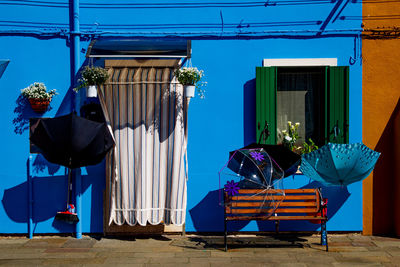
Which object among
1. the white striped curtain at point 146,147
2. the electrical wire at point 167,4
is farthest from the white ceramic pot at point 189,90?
the electrical wire at point 167,4

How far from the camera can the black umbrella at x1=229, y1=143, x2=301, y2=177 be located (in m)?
7.31

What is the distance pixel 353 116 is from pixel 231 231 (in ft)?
9.47

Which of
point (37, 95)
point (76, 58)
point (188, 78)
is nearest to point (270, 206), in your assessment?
point (188, 78)

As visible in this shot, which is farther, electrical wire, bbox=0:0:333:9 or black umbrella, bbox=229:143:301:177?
electrical wire, bbox=0:0:333:9

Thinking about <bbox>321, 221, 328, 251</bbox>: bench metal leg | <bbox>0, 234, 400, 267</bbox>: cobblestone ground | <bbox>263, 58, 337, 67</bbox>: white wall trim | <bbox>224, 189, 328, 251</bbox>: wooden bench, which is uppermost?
A: <bbox>263, 58, 337, 67</bbox>: white wall trim

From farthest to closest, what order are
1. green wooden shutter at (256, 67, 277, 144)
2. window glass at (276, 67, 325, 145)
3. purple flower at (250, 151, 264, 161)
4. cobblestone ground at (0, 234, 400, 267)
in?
window glass at (276, 67, 325, 145) → green wooden shutter at (256, 67, 277, 144) → purple flower at (250, 151, 264, 161) → cobblestone ground at (0, 234, 400, 267)

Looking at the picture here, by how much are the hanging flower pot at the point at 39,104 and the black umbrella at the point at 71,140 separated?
67 cm

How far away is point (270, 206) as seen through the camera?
7.17m

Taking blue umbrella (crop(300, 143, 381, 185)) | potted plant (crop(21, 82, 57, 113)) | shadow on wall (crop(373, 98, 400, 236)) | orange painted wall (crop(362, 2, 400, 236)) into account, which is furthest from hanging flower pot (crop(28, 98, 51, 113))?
shadow on wall (crop(373, 98, 400, 236))

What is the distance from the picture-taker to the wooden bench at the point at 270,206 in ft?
23.4

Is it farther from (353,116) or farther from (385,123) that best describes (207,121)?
(385,123)

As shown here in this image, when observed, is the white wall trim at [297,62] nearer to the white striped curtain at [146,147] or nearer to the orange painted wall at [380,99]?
the orange painted wall at [380,99]

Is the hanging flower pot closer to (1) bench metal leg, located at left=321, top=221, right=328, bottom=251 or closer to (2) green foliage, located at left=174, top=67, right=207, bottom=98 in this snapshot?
(2) green foliage, located at left=174, top=67, right=207, bottom=98

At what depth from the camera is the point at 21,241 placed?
784 centimetres
